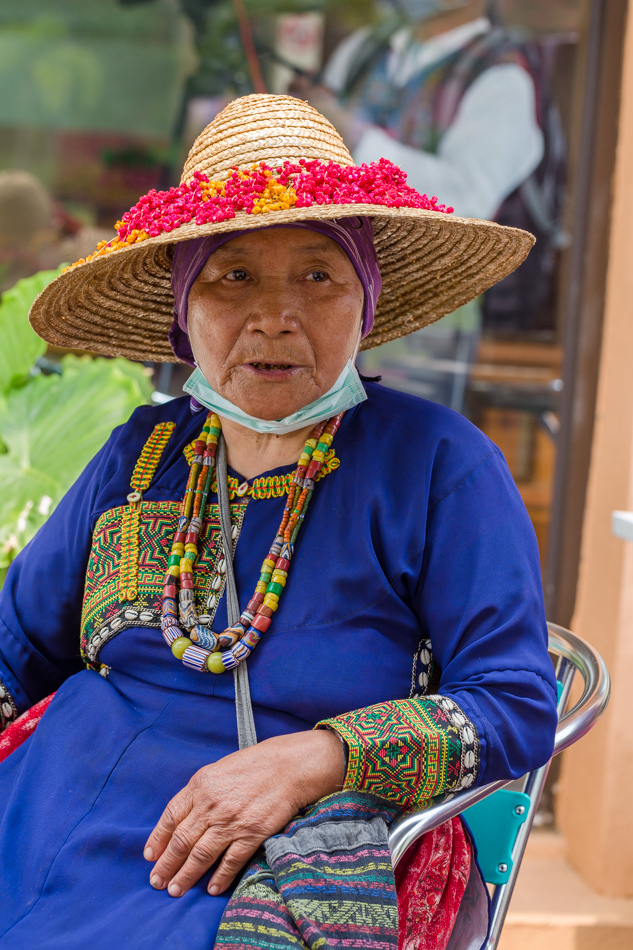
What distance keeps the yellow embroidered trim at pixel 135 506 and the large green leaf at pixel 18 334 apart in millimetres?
858

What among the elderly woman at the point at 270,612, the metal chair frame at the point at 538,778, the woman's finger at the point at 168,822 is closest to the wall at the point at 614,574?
the metal chair frame at the point at 538,778

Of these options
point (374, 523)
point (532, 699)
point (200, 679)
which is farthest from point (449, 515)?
point (200, 679)

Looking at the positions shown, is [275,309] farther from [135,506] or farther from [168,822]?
[168,822]

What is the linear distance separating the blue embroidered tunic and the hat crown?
0.45m

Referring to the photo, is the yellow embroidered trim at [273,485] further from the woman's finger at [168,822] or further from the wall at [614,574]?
A: the wall at [614,574]

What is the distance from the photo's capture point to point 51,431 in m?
2.48

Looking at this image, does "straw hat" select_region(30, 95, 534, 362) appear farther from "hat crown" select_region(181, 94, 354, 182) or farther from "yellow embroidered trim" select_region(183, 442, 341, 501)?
"yellow embroidered trim" select_region(183, 442, 341, 501)

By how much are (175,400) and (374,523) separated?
59cm

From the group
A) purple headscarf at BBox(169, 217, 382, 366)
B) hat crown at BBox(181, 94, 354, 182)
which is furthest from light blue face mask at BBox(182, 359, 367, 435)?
hat crown at BBox(181, 94, 354, 182)

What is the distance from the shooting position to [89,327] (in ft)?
6.37

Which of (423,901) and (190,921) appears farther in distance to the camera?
(423,901)

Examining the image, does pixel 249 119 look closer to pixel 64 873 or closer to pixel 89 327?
pixel 89 327

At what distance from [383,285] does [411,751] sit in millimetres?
1012

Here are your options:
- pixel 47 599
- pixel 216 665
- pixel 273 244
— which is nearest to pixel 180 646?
pixel 216 665
